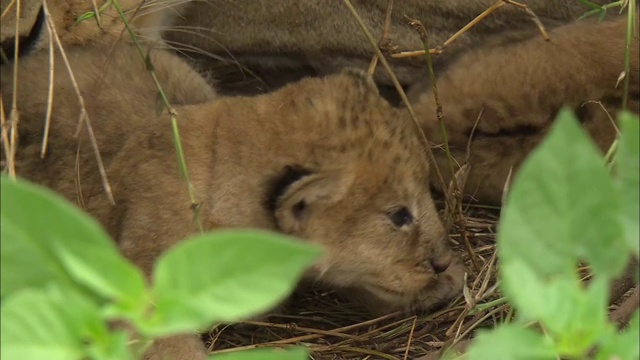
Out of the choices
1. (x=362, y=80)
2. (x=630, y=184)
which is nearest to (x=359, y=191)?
(x=362, y=80)

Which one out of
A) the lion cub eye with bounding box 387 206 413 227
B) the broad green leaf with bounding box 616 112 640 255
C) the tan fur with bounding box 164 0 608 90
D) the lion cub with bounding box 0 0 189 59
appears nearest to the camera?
the broad green leaf with bounding box 616 112 640 255

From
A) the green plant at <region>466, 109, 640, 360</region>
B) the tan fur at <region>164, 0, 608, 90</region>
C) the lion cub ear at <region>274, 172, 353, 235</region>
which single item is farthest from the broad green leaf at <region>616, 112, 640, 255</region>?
the tan fur at <region>164, 0, 608, 90</region>

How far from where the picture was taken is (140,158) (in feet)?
7.66

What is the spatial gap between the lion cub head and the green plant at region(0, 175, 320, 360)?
45.9 inches

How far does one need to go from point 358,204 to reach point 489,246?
0.71 metres

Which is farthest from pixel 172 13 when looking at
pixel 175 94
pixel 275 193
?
pixel 275 193

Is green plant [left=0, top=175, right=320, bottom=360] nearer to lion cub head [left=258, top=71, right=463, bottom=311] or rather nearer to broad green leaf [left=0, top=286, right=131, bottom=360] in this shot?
broad green leaf [left=0, top=286, right=131, bottom=360]

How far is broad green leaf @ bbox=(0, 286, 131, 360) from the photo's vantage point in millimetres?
1005

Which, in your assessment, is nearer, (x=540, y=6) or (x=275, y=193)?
(x=275, y=193)

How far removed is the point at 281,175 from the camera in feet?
7.29

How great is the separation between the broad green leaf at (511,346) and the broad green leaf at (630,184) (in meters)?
0.19

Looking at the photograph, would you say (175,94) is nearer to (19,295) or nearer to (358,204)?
(358,204)

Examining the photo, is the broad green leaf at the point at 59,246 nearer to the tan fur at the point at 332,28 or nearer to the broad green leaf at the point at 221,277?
the broad green leaf at the point at 221,277

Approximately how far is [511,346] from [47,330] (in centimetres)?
55
